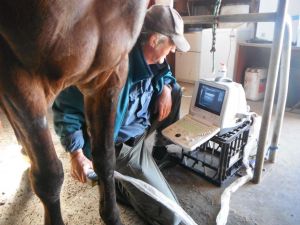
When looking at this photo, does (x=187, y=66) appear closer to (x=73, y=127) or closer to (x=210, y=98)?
(x=210, y=98)

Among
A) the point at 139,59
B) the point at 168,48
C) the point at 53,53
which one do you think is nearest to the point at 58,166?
the point at 53,53

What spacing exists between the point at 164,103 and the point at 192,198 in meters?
0.49

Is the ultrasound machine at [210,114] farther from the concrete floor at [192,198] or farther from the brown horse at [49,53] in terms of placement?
the brown horse at [49,53]

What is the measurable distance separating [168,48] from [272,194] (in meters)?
0.88

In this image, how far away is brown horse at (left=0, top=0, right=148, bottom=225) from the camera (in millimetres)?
459

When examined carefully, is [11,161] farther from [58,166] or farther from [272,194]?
[272,194]

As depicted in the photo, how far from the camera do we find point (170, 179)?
Result: 1.41m

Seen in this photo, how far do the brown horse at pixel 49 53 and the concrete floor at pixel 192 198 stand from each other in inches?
21.1

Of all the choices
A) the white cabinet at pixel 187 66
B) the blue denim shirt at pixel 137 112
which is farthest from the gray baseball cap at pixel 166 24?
the white cabinet at pixel 187 66

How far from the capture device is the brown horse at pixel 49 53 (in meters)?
0.46

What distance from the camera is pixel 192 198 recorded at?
4.14 feet

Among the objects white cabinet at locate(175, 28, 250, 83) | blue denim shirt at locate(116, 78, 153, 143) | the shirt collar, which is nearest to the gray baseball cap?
the shirt collar

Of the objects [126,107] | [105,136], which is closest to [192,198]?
[126,107]

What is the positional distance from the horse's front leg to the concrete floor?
0.22 meters
